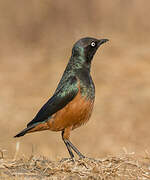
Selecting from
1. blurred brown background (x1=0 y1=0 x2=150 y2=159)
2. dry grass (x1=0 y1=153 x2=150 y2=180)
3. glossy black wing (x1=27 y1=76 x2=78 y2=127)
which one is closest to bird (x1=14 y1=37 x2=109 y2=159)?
glossy black wing (x1=27 y1=76 x2=78 y2=127)

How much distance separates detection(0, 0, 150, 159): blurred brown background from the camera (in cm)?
Result: 1343

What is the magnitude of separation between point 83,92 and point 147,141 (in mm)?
6412

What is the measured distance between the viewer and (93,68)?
18062 millimetres

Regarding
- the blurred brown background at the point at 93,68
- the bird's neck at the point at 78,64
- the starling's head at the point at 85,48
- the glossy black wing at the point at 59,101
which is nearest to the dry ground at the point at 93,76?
the blurred brown background at the point at 93,68

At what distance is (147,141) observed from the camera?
13.2 m

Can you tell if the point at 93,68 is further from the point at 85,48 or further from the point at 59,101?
the point at 59,101

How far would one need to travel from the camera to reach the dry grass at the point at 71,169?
5969 millimetres

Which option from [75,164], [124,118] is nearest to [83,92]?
[75,164]

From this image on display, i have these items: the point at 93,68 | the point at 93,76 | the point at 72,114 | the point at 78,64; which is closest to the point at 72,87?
the point at 72,114

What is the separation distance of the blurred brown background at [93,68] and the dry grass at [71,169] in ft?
12.8

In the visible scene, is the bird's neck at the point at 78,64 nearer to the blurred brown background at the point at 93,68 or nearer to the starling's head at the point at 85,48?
the starling's head at the point at 85,48

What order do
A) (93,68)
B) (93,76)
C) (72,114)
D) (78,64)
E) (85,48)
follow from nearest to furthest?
(72,114) < (78,64) < (85,48) < (93,76) < (93,68)

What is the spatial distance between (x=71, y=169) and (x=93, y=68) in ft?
39.7

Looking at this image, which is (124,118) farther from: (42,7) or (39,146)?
(42,7)
